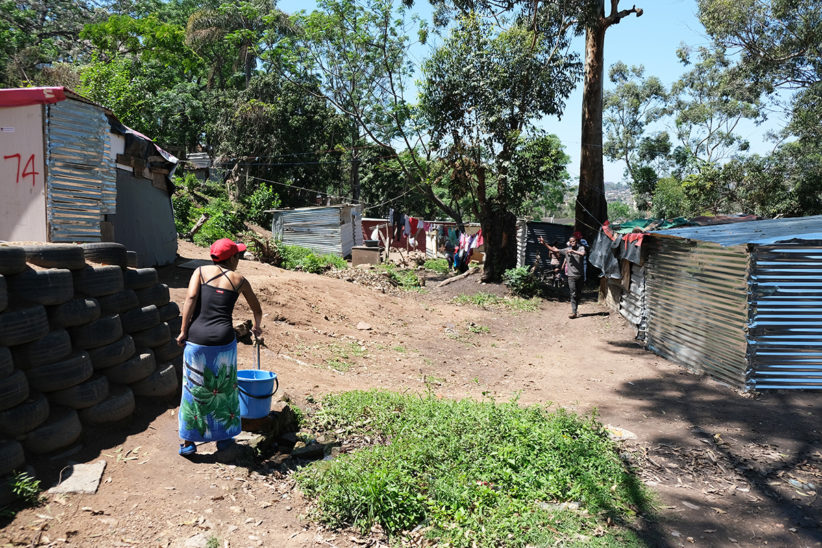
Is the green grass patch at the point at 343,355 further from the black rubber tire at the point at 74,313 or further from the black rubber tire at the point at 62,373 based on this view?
the black rubber tire at the point at 62,373

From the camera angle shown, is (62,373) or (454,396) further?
(454,396)

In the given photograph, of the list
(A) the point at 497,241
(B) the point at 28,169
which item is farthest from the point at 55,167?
(A) the point at 497,241

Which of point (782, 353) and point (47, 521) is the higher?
point (782, 353)

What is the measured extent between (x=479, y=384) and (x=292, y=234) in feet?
63.0

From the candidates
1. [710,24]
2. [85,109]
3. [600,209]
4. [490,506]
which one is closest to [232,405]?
[490,506]

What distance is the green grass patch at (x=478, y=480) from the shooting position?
376 cm

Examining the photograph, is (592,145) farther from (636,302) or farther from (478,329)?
(478,329)

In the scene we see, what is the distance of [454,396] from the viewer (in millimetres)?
7133

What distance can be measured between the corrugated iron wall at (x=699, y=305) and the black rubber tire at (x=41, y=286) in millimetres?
7100

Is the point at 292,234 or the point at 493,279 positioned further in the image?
the point at 292,234

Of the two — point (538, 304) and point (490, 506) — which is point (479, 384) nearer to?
point (490, 506)

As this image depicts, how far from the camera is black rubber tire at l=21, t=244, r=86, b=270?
158 inches

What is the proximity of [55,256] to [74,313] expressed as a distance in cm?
45

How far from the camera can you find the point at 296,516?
385 cm
